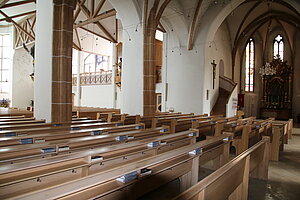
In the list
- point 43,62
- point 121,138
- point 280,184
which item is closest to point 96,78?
point 43,62

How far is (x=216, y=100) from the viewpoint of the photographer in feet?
42.5

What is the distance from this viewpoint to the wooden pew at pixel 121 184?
1220mm

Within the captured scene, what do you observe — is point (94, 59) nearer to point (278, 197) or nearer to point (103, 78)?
point (103, 78)

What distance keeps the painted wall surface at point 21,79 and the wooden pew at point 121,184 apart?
19.5 metres

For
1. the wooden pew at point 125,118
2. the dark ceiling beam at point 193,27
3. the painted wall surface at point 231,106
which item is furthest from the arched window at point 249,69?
the wooden pew at point 125,118

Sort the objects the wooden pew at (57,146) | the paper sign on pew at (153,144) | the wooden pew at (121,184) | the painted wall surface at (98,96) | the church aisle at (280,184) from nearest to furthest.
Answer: the wooden pew at (121,184) → the wooden pew at (57,146) → the paper sign on pew at (153,144) → the church aisle at (280,184) → the painted wall surface at (98,96)

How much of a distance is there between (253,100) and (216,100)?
7869 mm

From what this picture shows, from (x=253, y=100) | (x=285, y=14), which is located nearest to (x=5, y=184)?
(x=285, y=14)

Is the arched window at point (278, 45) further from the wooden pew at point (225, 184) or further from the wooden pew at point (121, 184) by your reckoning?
the wooden pew at point (121, 184)

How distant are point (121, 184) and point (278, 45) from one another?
834 inches

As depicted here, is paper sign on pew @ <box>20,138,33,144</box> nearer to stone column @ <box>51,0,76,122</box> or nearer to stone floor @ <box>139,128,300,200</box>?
stone floor @ <box>139,128,300,200</box>

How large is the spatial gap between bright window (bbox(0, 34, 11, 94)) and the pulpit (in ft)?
69.3

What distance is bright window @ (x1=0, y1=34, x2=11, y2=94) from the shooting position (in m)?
19.5

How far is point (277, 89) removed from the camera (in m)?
18.2
